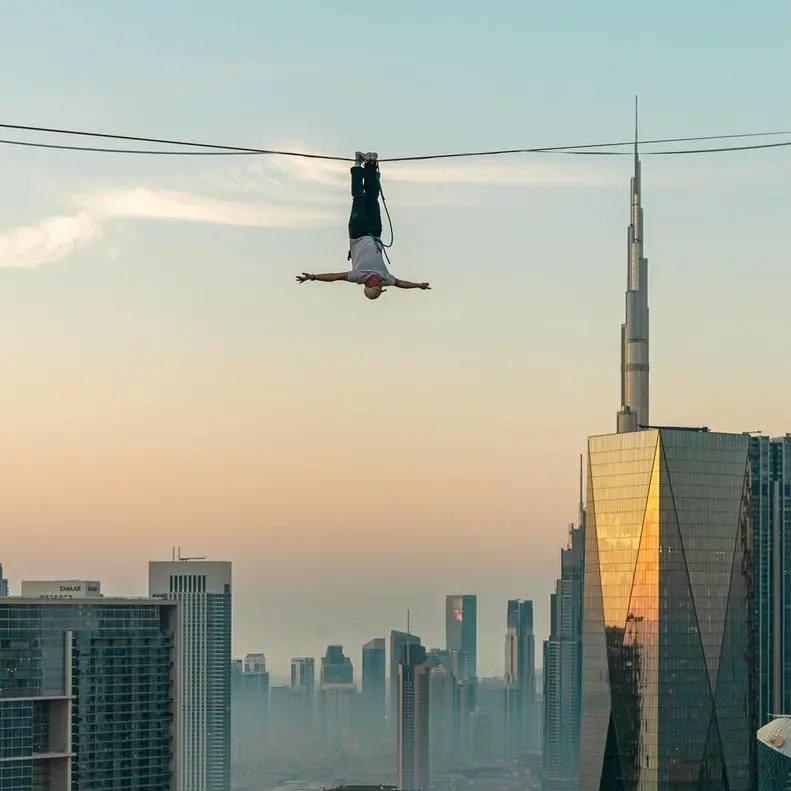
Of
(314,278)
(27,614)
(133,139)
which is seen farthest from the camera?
(27,614)

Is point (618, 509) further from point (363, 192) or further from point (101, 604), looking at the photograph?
point (363, 192)

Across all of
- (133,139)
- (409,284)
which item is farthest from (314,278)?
(133,139)

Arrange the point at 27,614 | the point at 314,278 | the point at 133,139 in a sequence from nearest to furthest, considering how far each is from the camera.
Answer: the point at 133,139, the point at 314,278, the point at 27,614

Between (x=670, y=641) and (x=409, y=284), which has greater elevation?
(x=409, y=284)

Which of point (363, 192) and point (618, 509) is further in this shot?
point (618, 509)

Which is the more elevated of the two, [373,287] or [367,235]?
[367,235]
